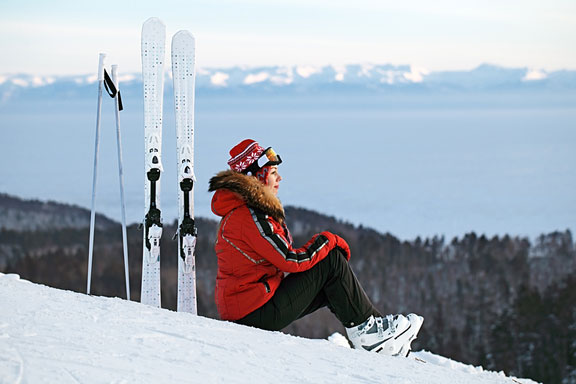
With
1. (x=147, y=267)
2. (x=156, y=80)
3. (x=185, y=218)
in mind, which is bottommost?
(x=147, y=267)

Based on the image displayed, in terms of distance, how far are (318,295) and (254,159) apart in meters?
0.76

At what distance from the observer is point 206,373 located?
2.72 m

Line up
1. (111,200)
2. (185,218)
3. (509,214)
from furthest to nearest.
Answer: (111,200)
(509,214)
(185,218)

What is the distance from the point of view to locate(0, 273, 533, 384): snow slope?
2.57 m

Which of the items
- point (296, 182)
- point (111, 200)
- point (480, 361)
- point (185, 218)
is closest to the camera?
point (185, 218)

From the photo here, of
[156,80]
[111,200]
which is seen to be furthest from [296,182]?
[156,80]

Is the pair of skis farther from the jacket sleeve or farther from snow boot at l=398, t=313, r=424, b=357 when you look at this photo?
snow boot at l=398, t=313, r=424, b=357

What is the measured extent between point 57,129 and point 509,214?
133 metres

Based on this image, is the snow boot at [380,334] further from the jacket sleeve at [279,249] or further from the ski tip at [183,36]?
the ski tip at [183,36]

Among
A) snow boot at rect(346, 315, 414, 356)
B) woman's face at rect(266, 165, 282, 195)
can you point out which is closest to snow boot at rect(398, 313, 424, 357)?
snow boot at rect(346, 315, 414, 356)

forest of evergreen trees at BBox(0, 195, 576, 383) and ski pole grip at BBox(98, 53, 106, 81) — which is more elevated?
ski pole grip at BBox(98, 53, 106, 81)

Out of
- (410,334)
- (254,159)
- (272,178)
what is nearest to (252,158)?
(254,159)

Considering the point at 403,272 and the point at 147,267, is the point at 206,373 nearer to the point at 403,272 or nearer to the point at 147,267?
the point at 147,267

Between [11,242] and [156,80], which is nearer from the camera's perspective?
[156,80]
